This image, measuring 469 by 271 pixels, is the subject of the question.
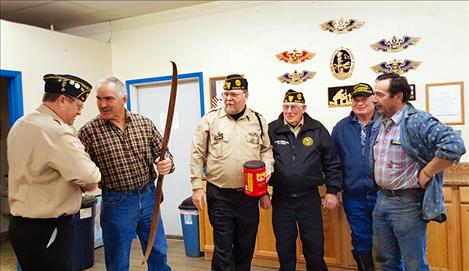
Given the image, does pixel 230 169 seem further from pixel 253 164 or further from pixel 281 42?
pixel 281 42

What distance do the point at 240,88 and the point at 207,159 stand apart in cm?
53

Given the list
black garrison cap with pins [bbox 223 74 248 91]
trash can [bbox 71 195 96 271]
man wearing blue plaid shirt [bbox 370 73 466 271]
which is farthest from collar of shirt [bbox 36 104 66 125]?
trash can [bbox 71 195 96 271]

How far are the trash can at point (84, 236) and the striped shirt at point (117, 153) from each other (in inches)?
58.7

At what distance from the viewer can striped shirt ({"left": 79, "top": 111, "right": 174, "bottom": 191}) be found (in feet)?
7.66

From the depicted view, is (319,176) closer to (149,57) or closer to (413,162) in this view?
(413,162)

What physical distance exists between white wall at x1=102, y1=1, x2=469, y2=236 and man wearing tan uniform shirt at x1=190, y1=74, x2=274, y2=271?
56.1 inches

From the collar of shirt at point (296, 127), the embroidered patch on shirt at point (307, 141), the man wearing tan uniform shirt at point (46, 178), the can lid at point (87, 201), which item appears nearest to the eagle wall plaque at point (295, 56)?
the collar of shirt at point (296, 127)

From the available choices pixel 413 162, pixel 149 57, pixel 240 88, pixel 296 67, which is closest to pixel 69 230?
pixel 240 88

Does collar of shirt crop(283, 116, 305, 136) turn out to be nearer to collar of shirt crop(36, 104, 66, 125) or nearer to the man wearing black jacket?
the man wearing black jacket

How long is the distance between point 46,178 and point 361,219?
2.17 metres

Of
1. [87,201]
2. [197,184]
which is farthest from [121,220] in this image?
[87,201]

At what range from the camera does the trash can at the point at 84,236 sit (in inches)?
144

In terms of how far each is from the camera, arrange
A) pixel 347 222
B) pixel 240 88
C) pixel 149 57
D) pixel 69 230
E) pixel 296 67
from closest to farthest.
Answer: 1. pixel 69 230
2. pixel 240 88
3. pixel 347 222
4. pixel 296 67
5. pixel 149 57

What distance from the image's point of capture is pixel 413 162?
209cm
